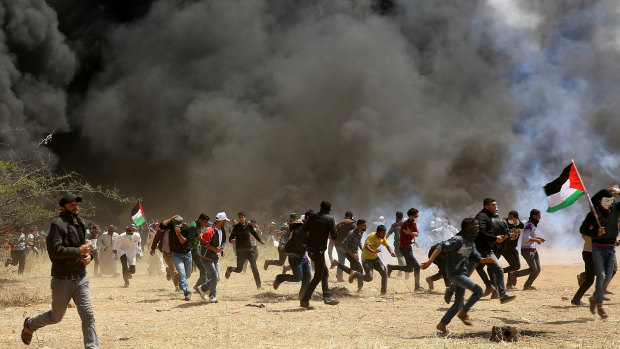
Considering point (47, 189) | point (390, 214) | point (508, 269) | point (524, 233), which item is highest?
point (390, 214)

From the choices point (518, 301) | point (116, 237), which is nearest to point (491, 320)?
point (518, 301)

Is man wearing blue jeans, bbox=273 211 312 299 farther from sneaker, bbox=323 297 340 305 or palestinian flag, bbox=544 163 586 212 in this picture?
palestinian flag, bbox=544 163 586 212

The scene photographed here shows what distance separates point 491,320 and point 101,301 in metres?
7.95

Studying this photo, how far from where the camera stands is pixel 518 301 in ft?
35.4

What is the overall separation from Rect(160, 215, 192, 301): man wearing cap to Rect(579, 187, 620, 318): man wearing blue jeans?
7.39 meters

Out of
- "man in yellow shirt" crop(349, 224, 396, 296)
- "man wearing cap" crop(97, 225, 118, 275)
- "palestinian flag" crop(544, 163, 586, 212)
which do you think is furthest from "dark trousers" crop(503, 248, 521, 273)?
"man wearing cap" crop(97, 225, 118, 275)

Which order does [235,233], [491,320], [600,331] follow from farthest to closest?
[235,233]
[491,320]
[600,331]

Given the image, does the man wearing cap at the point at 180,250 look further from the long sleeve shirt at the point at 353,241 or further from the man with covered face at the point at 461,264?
the man with covered face at the point at 461,264

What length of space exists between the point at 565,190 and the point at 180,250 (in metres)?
7.37

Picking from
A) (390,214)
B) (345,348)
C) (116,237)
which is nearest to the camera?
(345,348)

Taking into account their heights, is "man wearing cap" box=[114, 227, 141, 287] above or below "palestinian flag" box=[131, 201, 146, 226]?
below

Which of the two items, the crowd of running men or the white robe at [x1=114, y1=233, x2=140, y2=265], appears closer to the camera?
the crowd of running men

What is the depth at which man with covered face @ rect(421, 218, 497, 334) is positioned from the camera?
696 centimetres

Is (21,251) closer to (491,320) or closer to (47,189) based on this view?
(47,189)
